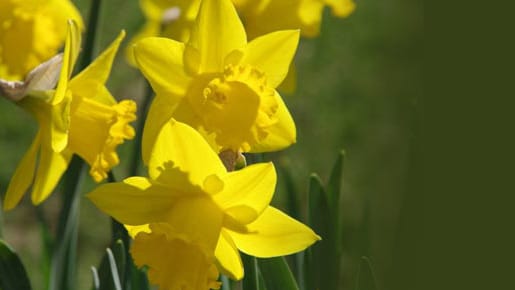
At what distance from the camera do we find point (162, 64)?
49.4 inches

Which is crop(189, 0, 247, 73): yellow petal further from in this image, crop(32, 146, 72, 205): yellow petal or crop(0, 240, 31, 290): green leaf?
crop(0, 240, 31, 290): green leaf

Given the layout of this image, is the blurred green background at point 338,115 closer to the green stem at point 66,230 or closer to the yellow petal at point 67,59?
the green stem at point 66,230

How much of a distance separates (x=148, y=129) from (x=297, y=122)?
2211 mm

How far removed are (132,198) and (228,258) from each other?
133 mm

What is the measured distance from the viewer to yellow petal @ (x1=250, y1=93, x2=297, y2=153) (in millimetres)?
1278

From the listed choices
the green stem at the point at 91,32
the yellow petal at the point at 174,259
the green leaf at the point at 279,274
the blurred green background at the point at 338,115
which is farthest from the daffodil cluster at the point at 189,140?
the blurred green background at the point at 338,115

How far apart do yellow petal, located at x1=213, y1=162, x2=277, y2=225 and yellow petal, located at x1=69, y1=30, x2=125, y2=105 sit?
1.03 feet

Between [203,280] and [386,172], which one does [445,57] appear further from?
[386,172]

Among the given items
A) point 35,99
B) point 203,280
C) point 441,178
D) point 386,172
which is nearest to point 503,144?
point 441,178

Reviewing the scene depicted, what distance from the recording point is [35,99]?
136cm

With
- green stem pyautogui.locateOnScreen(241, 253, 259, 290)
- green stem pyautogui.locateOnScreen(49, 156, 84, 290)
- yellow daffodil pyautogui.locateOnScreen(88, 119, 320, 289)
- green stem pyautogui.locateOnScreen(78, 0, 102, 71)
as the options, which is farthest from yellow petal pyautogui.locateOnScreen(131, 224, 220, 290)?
green stem pyautogui.locateOnScreen(78, 0, 102, 71)

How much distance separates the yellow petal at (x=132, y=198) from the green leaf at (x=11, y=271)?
27cm

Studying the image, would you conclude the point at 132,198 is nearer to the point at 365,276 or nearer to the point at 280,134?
the point at 280,134

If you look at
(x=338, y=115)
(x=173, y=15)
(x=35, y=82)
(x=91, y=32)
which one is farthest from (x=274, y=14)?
(x=338, y=115)
